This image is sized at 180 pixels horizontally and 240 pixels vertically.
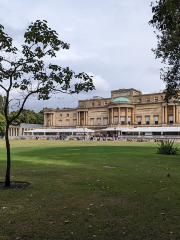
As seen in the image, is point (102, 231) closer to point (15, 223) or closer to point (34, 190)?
point (15, 223)

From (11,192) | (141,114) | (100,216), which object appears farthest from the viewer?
(141,114)

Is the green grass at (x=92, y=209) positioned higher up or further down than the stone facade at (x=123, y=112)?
further down

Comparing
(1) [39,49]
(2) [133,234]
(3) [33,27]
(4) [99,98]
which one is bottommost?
(2) [133,234]

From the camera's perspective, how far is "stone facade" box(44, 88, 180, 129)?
77000mm

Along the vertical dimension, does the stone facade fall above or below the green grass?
above

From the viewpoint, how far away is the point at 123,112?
3250 inches

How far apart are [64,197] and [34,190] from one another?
1.29 meters

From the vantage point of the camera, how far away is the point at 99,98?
9644 centimetres

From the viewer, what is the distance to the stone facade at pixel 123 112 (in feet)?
253

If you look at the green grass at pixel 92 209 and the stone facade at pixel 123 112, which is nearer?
the green grass at pixel 92 209

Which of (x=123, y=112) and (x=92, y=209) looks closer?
(x=92, y=209)

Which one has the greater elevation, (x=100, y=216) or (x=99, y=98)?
(x=99, y=98)

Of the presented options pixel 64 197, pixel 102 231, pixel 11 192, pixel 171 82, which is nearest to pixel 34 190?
pixel 11 192

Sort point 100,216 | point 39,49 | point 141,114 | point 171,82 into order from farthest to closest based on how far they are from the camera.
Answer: point 141,114 < point 171,82 < point 39,49 < point 100,216
